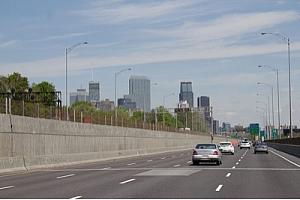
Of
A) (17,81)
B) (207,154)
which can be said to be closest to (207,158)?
(207,154)

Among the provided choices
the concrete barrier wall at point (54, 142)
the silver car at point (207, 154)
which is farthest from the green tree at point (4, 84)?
the silver car at point (207, 154)

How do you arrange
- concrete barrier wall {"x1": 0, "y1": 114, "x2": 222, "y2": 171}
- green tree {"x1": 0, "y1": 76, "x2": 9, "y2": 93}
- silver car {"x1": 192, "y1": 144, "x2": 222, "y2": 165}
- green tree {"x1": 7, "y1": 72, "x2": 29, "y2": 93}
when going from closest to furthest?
1. concrete barrier wall {"x1": 0, "y1": 114, "x2": 222, "y2": 171}
2. silver car {"x1": 192, "y1": 144, "x2": 222, "y2": 165}
3. green tree {"x1": 0, "y1": 76, "x2": 9, "y2": 93}
4. green tree {"x1": 7, "y1": 72, "x2": 29, "y2": 93}

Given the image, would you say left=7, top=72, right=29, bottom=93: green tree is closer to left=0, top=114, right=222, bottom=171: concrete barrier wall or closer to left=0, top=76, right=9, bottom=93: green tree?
left=0, top=76, right=9, bottom=93: green tree

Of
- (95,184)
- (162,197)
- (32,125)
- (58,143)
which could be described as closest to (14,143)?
(32,125)

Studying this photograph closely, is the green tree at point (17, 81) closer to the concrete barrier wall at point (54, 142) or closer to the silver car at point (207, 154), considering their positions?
the concrete barrier wall at point (54, 142)

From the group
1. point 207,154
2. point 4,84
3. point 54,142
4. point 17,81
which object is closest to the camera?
point 207,154

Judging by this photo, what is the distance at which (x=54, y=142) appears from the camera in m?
46.2

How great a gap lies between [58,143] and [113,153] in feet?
41.2

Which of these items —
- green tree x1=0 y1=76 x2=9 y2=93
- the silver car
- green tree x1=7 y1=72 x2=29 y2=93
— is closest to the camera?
the silver car

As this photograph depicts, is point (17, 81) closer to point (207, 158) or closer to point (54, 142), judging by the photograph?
point (54, 142)

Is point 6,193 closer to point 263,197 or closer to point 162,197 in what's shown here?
point 162,197

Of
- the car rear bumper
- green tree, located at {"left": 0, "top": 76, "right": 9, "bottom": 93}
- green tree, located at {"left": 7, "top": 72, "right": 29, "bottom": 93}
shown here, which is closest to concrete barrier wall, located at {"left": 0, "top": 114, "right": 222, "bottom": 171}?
the car rear bumper

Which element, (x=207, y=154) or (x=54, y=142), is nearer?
(x=207, y=154)

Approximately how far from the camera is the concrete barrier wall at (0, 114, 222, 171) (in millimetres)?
36688
